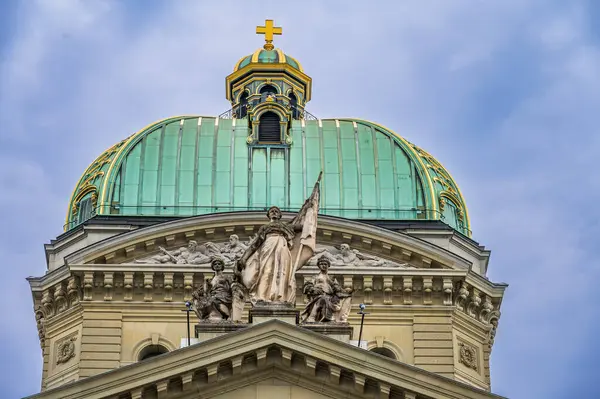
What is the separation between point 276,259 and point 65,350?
19211 millimetres

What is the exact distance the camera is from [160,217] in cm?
6694

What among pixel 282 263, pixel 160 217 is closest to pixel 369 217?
pixel 160 217

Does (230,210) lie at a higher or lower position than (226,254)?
higher

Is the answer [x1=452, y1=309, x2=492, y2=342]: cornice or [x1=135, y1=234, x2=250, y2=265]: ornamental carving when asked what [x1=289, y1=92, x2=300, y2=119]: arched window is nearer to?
[x1=135, y1=234, x2=250, y2=265]: ornamental carving

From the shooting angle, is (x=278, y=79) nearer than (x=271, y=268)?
No

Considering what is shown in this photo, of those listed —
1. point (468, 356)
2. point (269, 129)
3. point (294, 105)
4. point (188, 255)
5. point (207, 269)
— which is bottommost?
point (468, 356)

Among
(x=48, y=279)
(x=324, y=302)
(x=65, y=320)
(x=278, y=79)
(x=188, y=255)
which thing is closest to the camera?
(x=324, y=302)

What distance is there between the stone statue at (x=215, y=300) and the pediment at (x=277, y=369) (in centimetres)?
184

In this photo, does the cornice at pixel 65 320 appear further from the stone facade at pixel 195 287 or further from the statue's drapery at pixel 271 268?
the statue's drapery at pixel 271 268

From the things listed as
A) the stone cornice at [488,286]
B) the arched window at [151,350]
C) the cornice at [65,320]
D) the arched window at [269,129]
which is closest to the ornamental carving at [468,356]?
the stone cornice at [488,286]

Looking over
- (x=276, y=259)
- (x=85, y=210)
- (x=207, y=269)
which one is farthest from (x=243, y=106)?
(x=276, y=259)

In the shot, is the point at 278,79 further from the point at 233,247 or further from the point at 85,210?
the point at 233,247

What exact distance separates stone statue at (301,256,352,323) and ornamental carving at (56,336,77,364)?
61.6 ft

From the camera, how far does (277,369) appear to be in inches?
1795
